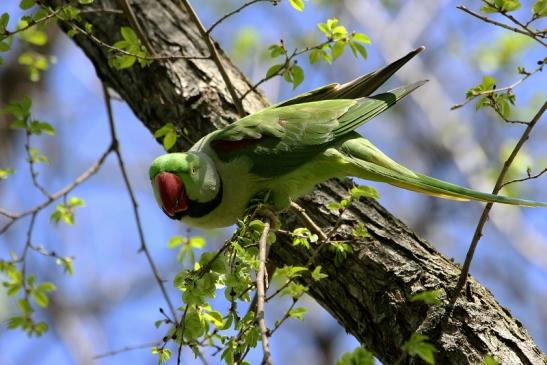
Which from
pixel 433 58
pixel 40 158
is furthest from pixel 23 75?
pixel 433 58

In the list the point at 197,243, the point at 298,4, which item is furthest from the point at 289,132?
the point at 197,243

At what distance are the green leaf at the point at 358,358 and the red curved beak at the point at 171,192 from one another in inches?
50.5

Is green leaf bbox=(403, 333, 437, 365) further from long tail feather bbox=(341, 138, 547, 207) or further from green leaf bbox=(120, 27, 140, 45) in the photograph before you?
green leaf bbox=(120, 27, 140, 45)

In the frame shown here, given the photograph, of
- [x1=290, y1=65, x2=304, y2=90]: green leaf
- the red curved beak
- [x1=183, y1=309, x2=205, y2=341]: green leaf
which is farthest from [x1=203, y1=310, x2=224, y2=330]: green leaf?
[x1=290, y1=65, x2=304, y2=90]: green leaf

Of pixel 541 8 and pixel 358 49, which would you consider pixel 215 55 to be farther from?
pixel 541 8

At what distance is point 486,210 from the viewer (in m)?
2.68

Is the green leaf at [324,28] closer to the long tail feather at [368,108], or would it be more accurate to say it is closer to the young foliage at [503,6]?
the long tail feather at [368,108]

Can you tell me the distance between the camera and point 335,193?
3451 millimetres

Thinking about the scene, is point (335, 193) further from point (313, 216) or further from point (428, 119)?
point (428, 119)

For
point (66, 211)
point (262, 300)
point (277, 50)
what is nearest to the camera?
point (262, 300)

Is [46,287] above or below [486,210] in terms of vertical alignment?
above

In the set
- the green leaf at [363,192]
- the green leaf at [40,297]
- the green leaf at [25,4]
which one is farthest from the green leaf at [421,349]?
the green leaf at [40,297]

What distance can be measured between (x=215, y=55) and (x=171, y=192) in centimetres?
72

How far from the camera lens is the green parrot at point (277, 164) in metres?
2.89
